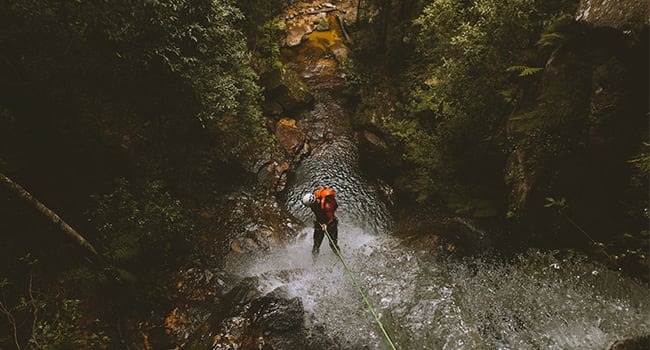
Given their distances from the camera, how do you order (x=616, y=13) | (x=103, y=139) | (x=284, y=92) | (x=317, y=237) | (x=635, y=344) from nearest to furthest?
(x=635, y=344) → (x=616, y=13) → (x=103, y=139) → (x=317, y=237) → (x=284, y=92)

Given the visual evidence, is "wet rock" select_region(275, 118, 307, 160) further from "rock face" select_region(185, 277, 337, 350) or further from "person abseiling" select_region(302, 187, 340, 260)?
"rock face" select_region(185, 277, 337, 350)

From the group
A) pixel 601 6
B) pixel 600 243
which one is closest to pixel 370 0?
pixel 601 6

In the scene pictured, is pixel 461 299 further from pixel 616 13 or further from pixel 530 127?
pixel 616 13

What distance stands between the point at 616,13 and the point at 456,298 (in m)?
5.02

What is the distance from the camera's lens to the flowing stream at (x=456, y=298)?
4680 mm

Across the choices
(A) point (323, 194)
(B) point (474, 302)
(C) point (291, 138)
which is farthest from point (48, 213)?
(C) point (291, 138)

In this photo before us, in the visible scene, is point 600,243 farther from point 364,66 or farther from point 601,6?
point 364,66

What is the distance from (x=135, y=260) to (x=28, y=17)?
15.2ft

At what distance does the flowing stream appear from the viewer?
4680 millimetres

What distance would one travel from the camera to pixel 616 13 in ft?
14.2

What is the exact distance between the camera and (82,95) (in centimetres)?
658

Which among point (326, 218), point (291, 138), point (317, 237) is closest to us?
point (326, 218)

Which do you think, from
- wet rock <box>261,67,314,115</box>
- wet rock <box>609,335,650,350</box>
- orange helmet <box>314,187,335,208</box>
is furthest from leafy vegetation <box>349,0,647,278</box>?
wet rock <box>261,67,314,115</box>

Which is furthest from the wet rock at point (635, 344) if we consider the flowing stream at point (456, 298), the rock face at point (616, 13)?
the rock face at point (616, 13)
